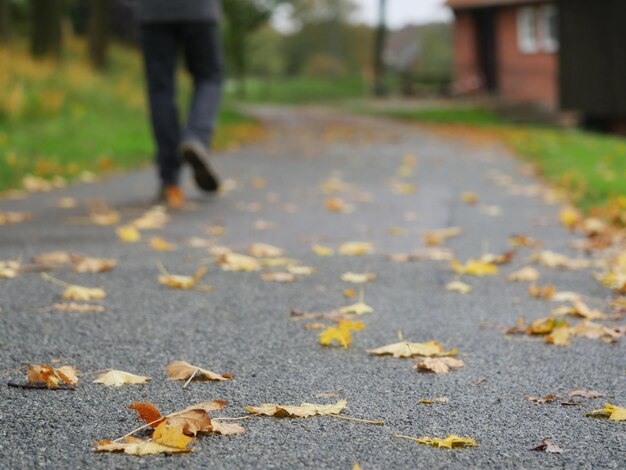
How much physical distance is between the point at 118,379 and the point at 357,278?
6.11 ft

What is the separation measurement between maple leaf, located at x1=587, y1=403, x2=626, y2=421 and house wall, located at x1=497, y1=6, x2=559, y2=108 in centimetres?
2405

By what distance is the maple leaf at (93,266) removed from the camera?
4.53m

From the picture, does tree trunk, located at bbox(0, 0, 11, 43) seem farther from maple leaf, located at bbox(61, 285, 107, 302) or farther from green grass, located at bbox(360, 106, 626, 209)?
maple leaf, located at bbox(61, 285, 107, 302)

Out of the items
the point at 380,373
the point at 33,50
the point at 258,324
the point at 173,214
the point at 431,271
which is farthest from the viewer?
the point at 33,50

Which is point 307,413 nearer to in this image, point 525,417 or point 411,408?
point 411,408

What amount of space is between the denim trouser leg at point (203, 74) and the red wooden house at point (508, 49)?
1866cm

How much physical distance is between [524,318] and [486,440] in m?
1.40

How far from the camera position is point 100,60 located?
826 inches

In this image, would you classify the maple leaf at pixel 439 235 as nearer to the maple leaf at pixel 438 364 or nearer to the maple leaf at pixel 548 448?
the maple leaf at pixel 438 364

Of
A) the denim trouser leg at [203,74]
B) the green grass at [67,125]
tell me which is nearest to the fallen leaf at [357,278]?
the denim trouser leg at [203,74]

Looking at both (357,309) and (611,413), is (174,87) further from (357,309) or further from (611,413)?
(611,413)

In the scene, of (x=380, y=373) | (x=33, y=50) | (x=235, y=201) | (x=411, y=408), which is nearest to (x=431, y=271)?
(x=380, y=373)

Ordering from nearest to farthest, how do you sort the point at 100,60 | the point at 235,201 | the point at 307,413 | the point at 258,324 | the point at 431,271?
the point at 307,413
the point at 258,324
the point at 431,271
the point at 235,201
the point at 100,60

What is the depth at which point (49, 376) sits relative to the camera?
275cm
